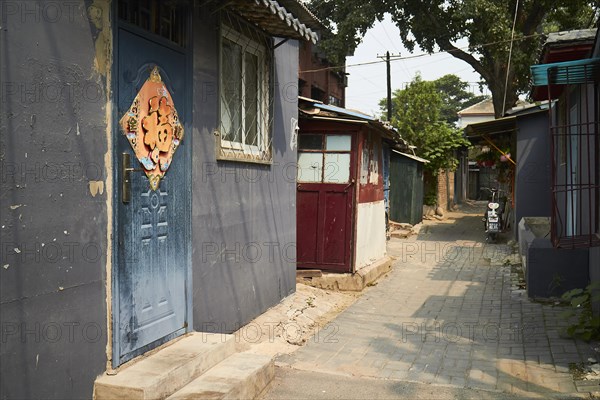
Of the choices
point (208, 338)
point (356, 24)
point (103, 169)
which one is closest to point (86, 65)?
point (103, 169)

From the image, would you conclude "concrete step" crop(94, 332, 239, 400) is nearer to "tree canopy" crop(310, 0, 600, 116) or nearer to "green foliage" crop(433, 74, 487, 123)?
"tree canopy" crop(310, 0, 600, 116)

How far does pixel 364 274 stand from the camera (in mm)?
10609

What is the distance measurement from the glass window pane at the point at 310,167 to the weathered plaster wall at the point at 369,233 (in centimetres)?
96

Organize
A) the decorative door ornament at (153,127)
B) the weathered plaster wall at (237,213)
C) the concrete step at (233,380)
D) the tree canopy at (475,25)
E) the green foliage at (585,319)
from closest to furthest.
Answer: the concrete step at (233,380)
the decorative door ornament at (153,127)
the weathered plaster wall at (237,213)
the green foliage at (585,319)
the tree canopy at (475,25)

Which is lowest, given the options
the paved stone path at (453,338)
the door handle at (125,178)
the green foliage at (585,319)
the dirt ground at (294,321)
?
the paved stone path at (453,338)

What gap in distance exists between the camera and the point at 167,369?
439cm

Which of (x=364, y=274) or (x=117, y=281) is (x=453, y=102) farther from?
(x=117, y=281)

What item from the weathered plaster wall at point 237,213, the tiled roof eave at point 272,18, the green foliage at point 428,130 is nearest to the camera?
the tiled roof eave at point 272,18

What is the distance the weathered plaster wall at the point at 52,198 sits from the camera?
3.38 metres

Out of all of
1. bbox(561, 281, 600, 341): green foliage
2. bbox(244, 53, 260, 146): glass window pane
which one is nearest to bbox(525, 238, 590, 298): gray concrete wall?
bbox(561, 281, 600, 341): green foliage

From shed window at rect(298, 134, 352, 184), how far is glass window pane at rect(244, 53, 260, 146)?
326 cm

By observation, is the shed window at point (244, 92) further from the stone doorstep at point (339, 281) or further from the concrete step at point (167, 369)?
Answer: the stone doorstep at point (339, 281)

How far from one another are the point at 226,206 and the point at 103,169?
2311 mm

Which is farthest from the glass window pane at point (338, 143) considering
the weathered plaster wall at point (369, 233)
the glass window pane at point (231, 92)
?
the glass window pane at point (231, 92)
